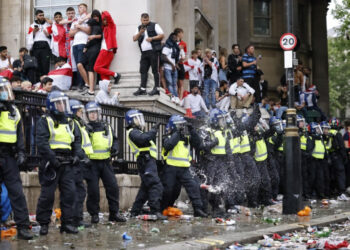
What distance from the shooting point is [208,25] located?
92.2ft

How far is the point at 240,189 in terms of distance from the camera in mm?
A: 14484

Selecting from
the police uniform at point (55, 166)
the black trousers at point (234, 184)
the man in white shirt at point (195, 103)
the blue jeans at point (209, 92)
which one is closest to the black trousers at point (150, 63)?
the man in white shirt at point (195, 103)

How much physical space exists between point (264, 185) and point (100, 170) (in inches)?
209

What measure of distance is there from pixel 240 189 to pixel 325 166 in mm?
5752

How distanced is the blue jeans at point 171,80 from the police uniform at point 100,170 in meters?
6.57

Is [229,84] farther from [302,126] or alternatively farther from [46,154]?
[46,154]

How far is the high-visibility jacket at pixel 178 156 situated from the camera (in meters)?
12.9

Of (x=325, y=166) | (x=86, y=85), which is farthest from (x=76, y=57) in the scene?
(x=325, y=166)

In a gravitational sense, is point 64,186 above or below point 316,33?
below

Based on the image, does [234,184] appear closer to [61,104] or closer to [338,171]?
[61,104]

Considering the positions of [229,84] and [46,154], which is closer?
[46,154]

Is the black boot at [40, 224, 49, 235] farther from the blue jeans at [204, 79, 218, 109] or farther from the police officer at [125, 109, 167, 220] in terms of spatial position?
the blue jeans at [204, 79, 218, 109]

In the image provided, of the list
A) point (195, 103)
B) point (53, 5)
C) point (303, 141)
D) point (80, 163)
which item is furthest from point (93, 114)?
point (53, 5)

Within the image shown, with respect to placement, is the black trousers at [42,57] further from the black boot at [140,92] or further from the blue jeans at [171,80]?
the blue jeans at [171,80]
